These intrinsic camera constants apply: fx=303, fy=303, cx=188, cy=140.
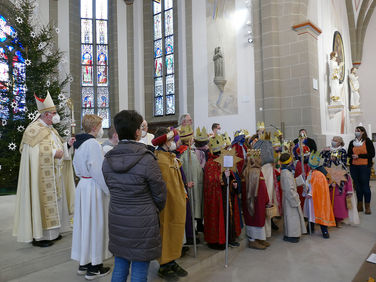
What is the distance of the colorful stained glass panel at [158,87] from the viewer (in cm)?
1256

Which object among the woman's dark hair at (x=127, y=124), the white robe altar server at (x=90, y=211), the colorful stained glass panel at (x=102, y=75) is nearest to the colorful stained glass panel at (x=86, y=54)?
the colorful stained glass panel at (x=102, y=75)

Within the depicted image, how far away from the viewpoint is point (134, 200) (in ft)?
6.88

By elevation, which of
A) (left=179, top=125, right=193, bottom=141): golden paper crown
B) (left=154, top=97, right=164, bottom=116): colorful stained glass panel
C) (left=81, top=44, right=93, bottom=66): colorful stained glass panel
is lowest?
(left=179, top=125, right=193, bottom=141): golden paper crown

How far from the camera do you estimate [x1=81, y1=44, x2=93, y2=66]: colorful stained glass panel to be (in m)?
12.7

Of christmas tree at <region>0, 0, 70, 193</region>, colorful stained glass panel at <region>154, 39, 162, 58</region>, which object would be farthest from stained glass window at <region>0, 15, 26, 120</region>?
colorful stained glass panel at <region>154, 39, 162, 58</region>

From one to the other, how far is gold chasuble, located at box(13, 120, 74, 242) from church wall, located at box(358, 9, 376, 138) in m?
13.2

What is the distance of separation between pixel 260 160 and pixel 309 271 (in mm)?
1377

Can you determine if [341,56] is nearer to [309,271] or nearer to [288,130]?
[288,130]

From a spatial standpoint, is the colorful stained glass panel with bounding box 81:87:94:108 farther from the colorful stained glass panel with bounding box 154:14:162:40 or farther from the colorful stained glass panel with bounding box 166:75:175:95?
the colorful stained glass panel with bounding box 154:14:162:40

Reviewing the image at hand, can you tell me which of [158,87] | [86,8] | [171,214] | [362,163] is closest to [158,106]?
[158,87]

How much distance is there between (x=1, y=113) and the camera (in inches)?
339

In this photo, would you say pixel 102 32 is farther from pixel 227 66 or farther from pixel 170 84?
pixel 227 66

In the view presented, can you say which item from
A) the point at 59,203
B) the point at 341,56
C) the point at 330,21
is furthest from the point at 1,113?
the point at 341,56

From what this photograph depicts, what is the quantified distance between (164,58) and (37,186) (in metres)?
9.48
